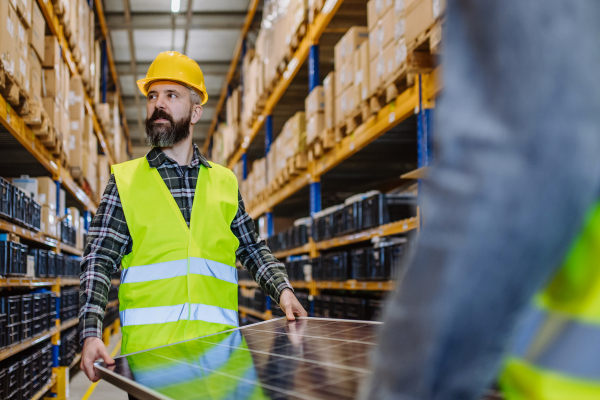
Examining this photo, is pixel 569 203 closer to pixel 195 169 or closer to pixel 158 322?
pixel 158 322

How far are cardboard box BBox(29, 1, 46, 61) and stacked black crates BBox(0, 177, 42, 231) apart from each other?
54.7 inches

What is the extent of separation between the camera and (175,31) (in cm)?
1188

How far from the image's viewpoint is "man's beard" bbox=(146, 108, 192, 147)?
250 cm

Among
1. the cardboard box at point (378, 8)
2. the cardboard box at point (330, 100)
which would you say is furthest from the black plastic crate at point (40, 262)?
the cardboard box at point (378, 8)

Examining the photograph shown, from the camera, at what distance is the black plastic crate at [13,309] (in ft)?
12.8

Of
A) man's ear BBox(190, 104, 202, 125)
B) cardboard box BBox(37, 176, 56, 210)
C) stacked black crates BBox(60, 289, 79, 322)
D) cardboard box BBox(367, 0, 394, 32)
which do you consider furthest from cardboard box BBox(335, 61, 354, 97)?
stacked black crates BBox(60, 289, 79, 322)

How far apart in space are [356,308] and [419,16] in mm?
2419

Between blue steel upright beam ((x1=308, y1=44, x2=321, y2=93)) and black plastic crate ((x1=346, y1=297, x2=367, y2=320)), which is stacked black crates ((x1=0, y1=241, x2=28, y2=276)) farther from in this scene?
blue steel upright beam ((x1=308, y1=44, x2=321, y2=93))

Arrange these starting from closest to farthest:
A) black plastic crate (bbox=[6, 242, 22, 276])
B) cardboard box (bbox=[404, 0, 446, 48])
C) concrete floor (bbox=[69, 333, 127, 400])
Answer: cardboard box (bbox=[404, 0, 446, 48]) → black plastic crate (bbox=[6, 242, 22, 276]) → concrete floor (bbox=[69, 333, 127, 400])

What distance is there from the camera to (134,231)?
7.30ft

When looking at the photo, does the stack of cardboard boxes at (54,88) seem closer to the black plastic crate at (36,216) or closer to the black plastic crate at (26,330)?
the black plastic crate at (36,216)

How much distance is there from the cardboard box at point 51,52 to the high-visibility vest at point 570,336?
5964 millimetres

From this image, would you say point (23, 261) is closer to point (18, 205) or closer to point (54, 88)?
point (18, 205)

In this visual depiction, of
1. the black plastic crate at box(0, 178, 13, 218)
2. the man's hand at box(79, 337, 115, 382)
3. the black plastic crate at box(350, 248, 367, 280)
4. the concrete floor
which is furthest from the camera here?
the concrete floor
